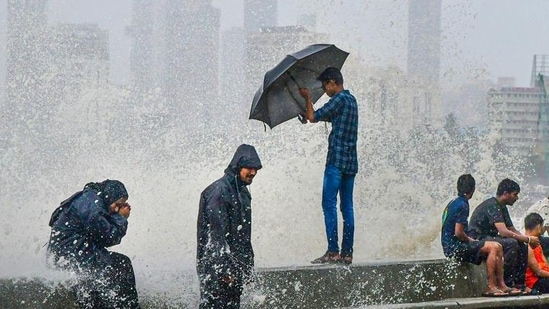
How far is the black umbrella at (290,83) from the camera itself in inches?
326

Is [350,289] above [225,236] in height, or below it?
below

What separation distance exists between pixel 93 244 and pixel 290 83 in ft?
9.11

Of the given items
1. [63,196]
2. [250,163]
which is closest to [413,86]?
[63,196]

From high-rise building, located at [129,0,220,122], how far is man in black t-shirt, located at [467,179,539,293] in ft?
56.8

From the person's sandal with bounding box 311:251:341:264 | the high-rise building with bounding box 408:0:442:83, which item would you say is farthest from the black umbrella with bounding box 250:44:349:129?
the high-rise building with bounding box 408:0:442:83

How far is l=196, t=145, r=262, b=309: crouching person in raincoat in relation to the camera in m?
6.30

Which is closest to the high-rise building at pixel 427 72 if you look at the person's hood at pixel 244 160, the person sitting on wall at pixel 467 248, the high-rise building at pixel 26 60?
the high-rise building at pixel 26 60

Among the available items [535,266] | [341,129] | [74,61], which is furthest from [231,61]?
[341,129]

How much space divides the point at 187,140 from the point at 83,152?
232 centimetres

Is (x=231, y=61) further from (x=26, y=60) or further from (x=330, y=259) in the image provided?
(x=330, y=259)

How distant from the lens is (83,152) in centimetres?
1681

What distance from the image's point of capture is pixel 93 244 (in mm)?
6312

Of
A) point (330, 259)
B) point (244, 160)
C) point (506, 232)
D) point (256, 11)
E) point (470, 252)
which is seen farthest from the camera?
point (256, 11)

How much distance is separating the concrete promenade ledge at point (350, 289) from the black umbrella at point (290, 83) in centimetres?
142
